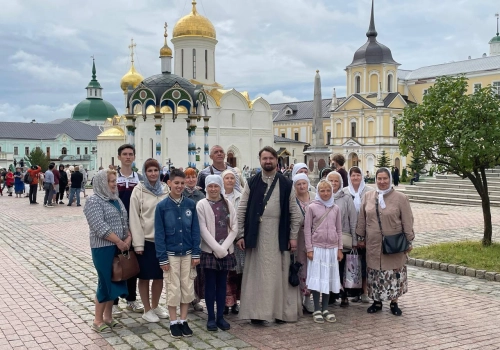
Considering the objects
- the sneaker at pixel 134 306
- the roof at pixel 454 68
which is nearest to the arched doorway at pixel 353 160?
the roof at pixel 454 68

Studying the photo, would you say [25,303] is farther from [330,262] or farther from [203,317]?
[330,262]

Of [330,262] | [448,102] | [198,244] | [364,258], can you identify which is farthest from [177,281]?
[448,102]

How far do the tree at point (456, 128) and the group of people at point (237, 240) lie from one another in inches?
127

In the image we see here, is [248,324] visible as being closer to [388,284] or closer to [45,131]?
[388,284]

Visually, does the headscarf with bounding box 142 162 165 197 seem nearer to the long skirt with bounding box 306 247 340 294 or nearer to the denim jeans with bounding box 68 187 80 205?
the long skirt with bounding box 306 247 340 294

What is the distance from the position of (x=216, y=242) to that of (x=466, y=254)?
5217 mm

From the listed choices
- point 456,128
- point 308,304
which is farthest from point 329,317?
point 456,128

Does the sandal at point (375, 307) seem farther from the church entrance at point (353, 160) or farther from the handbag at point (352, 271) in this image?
the church entrance at point (353, 160)

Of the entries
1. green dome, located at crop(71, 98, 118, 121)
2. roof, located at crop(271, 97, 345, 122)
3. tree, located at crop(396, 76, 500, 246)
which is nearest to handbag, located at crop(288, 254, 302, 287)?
tree, located at crop(396, 76, 500, 246)

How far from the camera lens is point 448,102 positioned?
345 inches

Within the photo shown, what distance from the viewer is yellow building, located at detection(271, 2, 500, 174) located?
54406 millimetres

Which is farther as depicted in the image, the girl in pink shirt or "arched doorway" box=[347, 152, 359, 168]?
"arched doorway" box=[347, 152, 359, 168]

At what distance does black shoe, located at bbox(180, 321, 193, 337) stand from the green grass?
491cm

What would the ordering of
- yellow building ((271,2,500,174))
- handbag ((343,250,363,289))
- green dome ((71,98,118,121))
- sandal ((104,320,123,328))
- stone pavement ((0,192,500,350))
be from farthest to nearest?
green dome ((71,98,118,121))
yellow building ((271,2,500,174))
handbag ((343,250,363,289))
sandal ((104,320,123,328))
stone pavement ((0,192,500,350))
